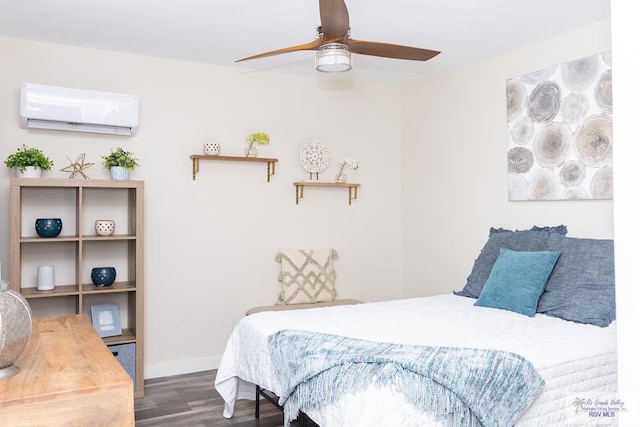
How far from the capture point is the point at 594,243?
311 cm

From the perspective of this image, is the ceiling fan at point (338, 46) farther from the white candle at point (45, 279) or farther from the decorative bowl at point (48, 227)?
the white candle at point (45, 279)

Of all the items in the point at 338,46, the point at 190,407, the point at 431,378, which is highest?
the point at 338,46

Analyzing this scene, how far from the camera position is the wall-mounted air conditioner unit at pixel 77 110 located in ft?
11.6

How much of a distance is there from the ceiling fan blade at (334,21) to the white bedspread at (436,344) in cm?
148

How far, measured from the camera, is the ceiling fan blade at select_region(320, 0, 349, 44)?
2391 mm

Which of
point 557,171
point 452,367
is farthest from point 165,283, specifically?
point 557,171

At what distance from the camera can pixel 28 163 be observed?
3.46 m

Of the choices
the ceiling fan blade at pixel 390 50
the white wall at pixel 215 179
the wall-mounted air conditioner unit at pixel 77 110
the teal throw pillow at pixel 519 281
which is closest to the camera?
the ceiling fan blade at pixel 390 50

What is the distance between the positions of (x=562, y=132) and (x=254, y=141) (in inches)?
92.0

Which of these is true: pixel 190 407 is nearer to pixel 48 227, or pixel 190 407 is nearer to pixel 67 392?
pixel 48 227

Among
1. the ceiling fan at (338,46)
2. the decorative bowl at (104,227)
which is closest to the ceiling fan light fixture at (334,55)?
the ceiling fan at (338,46)

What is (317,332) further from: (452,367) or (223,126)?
(223,126)

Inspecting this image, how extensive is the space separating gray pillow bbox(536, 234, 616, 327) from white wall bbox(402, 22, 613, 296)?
0.32 meters

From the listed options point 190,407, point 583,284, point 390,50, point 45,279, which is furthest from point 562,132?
point 45,279
